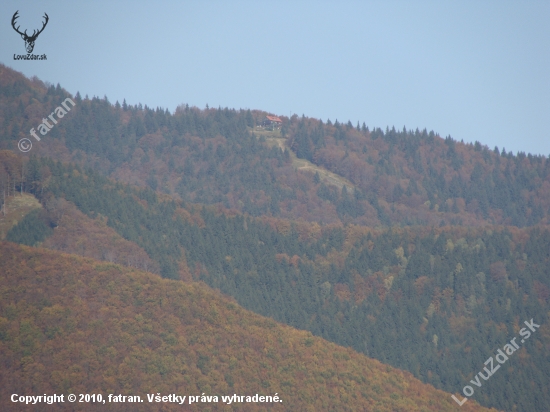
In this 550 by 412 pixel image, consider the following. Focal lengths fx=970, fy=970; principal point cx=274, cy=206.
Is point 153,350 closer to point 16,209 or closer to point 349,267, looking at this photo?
point 16,209

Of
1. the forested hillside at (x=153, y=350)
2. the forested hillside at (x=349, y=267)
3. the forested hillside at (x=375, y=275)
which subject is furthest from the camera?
the forested hillside at (x=375, y=275)

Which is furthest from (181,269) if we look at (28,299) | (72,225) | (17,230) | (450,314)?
(28,299)

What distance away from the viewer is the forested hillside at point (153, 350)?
70.4 meters

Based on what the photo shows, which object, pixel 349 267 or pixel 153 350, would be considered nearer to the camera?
pixel 153 350

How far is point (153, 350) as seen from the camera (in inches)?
3071

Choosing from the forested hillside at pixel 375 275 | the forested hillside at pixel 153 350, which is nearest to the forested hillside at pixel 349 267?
the forested hillside at pixel 375 275

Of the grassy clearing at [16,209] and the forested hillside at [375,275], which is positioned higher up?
the grassy clearing at [16,209]

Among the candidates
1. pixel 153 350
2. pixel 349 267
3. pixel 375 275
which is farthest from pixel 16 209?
pixel 375 275

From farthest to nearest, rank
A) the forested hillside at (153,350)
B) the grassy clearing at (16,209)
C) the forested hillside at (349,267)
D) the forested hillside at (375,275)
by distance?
the forested hillside at (375,275) < the forested hillside at (349,267) < the grassy clearing at (16,209) < the forested hillside at (153,350)

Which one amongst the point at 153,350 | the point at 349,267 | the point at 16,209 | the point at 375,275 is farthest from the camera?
the point at 349,267

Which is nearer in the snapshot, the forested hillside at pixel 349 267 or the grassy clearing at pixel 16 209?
the grassy clearing at pixel 16 209

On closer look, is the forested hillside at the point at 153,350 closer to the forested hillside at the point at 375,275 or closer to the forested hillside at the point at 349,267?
the forested hillside at the point at 349,267

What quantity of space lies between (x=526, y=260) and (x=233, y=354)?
258ft

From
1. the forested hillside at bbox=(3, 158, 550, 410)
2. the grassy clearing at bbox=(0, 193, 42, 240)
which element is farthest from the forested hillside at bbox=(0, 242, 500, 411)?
Result: the forested hillside at bbox=(3, 158, 550, 410)
